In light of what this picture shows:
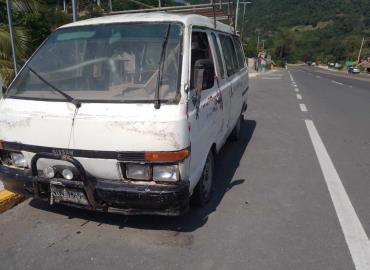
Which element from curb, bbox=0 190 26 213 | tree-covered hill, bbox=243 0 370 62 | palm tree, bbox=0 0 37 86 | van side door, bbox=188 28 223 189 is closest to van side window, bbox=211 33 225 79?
van side door, bbox=188 28 223 189

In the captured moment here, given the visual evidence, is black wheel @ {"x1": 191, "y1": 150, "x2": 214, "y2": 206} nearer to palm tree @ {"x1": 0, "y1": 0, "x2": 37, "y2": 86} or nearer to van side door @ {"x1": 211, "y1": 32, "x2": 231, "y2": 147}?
van side door @ {"x1": 211, "y1": 32, "x2": 231, "y2": 147}

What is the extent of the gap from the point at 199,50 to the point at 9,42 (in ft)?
16.9

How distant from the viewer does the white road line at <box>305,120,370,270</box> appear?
3.22 m

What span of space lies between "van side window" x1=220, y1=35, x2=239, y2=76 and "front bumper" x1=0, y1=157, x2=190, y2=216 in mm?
2545

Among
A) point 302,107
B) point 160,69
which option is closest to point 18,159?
point 160,69

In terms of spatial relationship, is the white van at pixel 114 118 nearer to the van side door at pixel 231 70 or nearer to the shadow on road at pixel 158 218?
the shadow on road at pixel 158 218

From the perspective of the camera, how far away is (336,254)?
3266mm

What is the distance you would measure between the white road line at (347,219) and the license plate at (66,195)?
244 centimetres

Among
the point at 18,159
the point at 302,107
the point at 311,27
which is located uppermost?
the point at 311,27

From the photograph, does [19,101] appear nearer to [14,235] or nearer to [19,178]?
[19,178]

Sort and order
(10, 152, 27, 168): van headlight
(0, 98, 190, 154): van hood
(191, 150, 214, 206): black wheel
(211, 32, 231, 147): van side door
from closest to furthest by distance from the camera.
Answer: (0, 98, 190, 154): van hood, (10, 152, 27, 168): van headlight, (191, 150, 214, 206): black wheel, (211, 32, 231, 147): van side door

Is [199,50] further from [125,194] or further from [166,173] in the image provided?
[125,194]

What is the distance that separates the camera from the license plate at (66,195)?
10.7 ft

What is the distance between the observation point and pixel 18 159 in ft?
11.5
